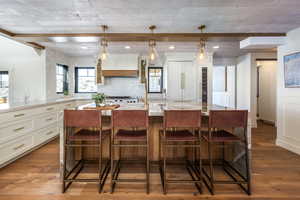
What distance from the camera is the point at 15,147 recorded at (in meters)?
2.74

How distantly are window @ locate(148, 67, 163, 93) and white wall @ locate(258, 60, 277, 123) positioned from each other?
11.7ft

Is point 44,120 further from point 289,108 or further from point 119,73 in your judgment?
point 289,108

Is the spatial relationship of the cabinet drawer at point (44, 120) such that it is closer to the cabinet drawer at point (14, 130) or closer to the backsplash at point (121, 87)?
the cabinet drawer at point (14, 130)

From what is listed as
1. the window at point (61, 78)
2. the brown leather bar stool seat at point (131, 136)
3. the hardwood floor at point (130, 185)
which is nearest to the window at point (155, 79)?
the window at point (61, 78)

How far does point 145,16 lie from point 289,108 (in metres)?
3.24

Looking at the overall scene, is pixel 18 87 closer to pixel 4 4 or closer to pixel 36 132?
pixel 36 132

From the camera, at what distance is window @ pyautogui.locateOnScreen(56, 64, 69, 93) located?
5.09 m

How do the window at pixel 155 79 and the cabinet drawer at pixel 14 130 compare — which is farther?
the window at pixel 155 79

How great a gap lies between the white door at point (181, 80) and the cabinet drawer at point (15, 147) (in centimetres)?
351

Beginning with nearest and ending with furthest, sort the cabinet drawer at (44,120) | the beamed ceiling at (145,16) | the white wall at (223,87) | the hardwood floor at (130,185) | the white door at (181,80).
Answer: the hardwood floor at (130,185) → the beamed ceiling at (145,16) → the cabinet drawer at (44,120) → the white door at (181,80) → the white wall at (223,87)

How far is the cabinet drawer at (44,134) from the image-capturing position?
10.9ft

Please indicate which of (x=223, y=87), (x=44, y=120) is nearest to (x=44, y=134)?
(x=44, y=120)

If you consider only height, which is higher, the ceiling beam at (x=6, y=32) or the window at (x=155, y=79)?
the ceiling beam at (x=6, y=32)

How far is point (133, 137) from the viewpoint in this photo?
193cm
